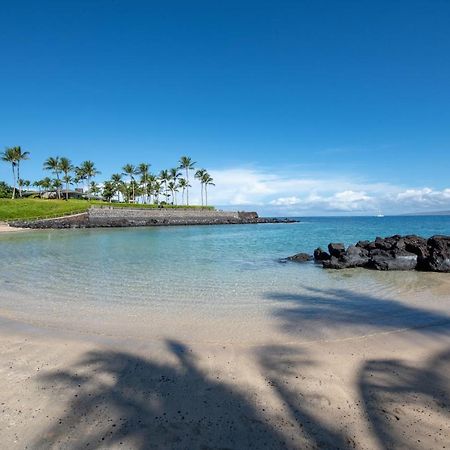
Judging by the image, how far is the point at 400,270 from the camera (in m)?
17.8

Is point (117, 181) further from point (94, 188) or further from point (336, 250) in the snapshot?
point (336, 250)

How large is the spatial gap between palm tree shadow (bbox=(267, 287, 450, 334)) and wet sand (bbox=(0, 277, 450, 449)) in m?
0.51

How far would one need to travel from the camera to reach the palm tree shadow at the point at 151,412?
12.8ft

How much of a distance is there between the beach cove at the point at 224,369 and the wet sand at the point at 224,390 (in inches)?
0.9

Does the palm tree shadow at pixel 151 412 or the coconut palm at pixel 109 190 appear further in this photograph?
the coconut palm at pixel 109 190

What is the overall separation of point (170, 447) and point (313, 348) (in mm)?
3784

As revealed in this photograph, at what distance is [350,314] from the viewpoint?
9469 mm

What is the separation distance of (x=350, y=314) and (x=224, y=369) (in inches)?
199

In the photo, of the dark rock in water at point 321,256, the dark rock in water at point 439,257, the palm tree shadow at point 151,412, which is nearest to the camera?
the palm tree shadow at point 151,412

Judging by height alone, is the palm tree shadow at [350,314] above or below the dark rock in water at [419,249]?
below

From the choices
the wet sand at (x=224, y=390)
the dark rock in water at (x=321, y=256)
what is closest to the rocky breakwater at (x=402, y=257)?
the dark rock in water at (x=321, y=256)

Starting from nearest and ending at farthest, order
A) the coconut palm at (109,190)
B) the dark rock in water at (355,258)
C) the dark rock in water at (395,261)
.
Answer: the dark rock in water at (395,261), the dark rock in water at (355,258), the coconut palm at (109,190)

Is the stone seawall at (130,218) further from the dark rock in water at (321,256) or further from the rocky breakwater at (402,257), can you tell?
the rocky breakwater at (402,257)

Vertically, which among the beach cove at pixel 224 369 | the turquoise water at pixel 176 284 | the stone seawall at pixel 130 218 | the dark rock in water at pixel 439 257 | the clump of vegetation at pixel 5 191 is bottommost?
the turquoise water at pixel 176 284
